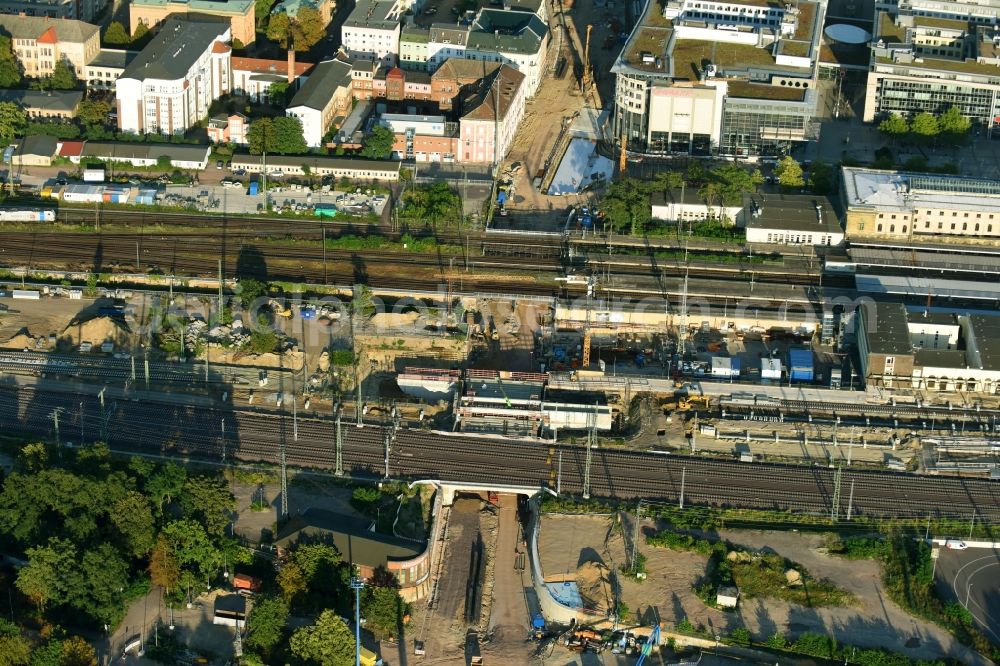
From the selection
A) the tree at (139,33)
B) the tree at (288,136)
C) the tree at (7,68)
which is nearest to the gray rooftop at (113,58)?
the tree at (139,33)

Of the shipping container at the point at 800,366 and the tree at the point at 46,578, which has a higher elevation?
the shipping container at the point at 800,366

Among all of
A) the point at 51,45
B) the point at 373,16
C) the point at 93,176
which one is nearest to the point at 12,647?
the point at 93,176

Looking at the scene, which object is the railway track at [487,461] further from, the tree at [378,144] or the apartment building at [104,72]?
the apartment building at [104,72]

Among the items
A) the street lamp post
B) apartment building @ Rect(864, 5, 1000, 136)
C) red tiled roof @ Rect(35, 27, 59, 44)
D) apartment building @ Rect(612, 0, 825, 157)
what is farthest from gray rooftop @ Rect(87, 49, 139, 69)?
the street lamp post

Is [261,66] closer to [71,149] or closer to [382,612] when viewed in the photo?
[71,149]

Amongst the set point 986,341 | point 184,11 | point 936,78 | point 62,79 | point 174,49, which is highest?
point 184,11
